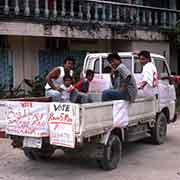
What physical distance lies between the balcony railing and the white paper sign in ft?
18.0

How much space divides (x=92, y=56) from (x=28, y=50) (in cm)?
494

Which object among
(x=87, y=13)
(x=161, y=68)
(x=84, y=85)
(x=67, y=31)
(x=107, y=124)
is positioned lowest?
(x=107, y=124)

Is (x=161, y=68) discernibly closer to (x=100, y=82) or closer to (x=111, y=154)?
(x=100, y=82)

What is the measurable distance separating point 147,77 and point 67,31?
17.6ft

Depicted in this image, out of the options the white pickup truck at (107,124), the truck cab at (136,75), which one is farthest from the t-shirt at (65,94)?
the truck cab at (136,75)

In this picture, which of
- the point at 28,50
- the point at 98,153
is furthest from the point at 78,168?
the point at 28,50

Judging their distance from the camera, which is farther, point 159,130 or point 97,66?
point 97,66

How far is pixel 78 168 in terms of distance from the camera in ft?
22.4

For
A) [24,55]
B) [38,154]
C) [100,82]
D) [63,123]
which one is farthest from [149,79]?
[24,55]

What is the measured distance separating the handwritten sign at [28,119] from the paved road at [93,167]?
62 cm

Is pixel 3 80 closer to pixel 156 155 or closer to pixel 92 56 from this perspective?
pixel 92 56

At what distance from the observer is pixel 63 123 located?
A: 5.88 metres

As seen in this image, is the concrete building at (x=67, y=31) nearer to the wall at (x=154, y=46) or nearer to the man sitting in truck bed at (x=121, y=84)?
the wall at (x=154, y=46)

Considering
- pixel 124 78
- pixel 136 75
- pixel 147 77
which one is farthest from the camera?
pixel 136 75
